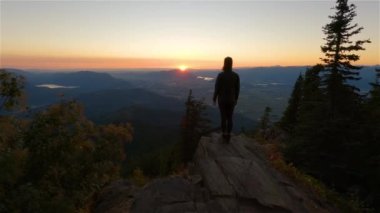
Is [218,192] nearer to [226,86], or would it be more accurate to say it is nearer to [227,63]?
[226,86]

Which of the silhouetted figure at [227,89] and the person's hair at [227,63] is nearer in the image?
the person's hair at [227,63]

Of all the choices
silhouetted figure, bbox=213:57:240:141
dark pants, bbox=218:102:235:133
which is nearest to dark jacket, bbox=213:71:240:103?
silhouetted figure, bbox=213:57:240:141

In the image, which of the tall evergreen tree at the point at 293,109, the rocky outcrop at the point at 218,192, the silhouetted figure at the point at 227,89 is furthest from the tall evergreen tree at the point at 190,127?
the rocky outcrop at the point at 218,192

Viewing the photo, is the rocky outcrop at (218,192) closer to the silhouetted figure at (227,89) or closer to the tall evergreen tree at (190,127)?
the silhouetted figure at (227,89)

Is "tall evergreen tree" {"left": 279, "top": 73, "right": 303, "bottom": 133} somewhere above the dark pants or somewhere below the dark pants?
below

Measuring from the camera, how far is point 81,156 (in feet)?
40.7

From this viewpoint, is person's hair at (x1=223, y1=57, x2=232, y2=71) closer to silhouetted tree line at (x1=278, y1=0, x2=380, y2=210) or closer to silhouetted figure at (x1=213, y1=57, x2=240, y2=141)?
silhouetted figure at (x1=213, y1=57, x2=240, y2=141)

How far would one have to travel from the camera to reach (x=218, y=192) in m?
10.9

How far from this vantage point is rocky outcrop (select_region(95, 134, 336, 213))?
1040 centimetres

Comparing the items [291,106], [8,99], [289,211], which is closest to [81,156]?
[8,99]

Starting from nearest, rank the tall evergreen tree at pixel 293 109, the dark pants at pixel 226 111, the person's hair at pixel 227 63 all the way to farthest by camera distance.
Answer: the person's hair at pixel 227 63 → the dark pants at pixel 226 111 → the tall evergreen tree at pixel 293 109

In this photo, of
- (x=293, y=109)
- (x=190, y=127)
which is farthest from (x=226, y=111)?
(x=293, y=109)

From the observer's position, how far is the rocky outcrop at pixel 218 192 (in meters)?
10.4

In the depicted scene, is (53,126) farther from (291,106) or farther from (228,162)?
(291,106)
